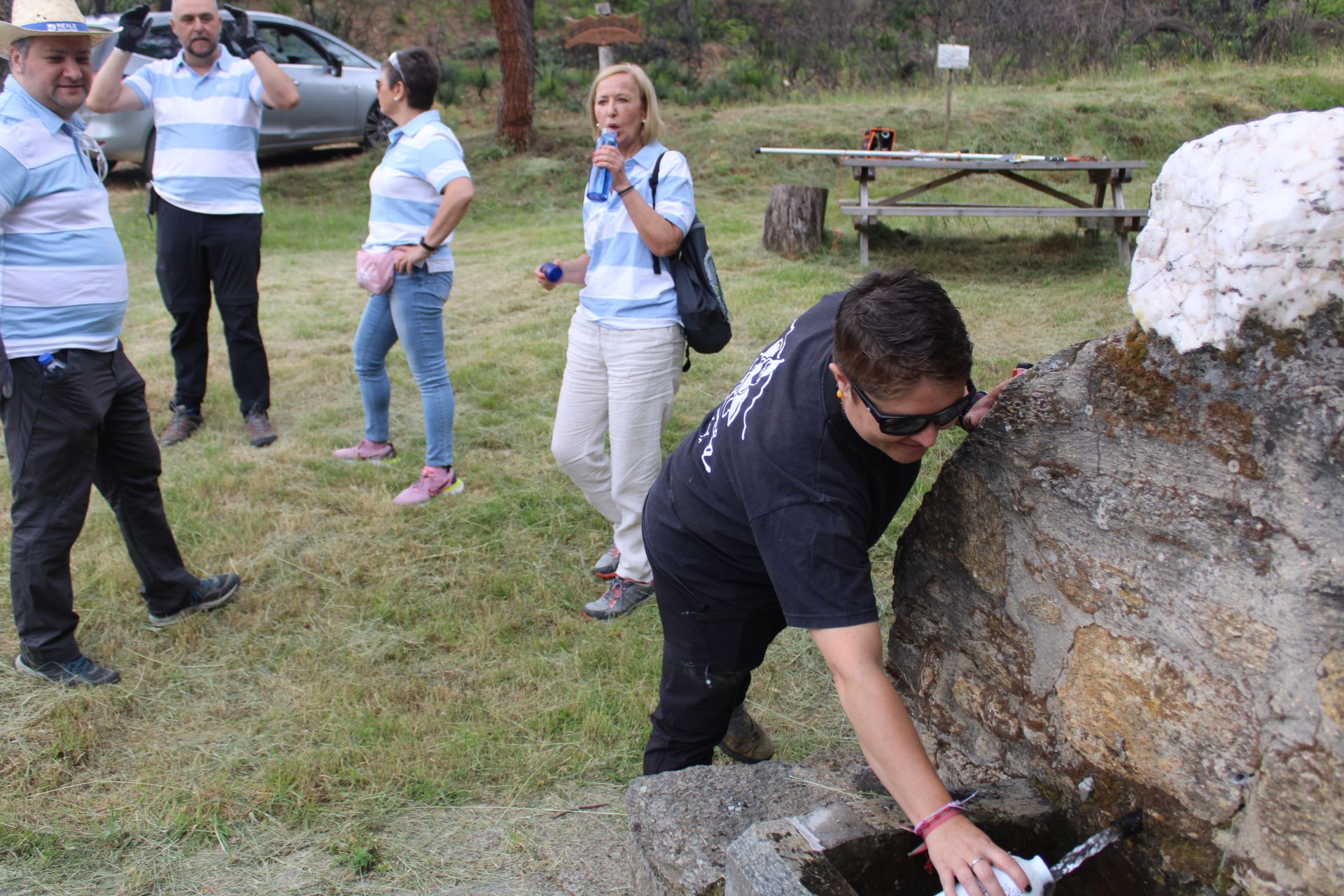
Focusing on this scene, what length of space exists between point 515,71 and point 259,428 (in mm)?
7726

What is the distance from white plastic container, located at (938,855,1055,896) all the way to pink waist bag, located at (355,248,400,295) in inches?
125

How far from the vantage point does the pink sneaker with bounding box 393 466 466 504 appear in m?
4.35

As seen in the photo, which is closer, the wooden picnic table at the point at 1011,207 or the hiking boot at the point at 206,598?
the hiking boot at the point at 206,598

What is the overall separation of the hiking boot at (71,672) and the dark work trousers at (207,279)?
1920 mm

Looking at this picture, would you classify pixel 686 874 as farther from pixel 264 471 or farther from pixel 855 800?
pixel 264 471

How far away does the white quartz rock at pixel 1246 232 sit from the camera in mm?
1542

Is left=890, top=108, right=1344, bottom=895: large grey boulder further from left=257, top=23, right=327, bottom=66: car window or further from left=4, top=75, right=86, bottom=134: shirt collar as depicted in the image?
left=257, top=23, right=327, bottom=66: car window

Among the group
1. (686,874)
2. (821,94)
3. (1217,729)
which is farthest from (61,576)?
(821,94)

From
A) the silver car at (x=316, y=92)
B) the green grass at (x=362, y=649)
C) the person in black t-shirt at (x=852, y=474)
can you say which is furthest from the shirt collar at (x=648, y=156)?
the silver car at (x=316, y=92)

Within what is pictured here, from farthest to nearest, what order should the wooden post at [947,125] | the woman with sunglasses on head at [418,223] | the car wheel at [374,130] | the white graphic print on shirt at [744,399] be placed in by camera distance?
the car wheel at [374,130] < the wooden post at [947,125] < the woman with sunglasses on head at [418,223] < the white graphic print on shirt at [744,399]

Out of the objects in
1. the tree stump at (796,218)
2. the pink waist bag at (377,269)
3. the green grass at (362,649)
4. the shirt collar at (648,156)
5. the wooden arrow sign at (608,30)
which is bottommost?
the green grass at (362,649)

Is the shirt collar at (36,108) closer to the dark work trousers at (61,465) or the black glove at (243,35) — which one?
the dark work trousers at (61,465)

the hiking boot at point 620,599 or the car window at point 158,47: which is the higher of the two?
the car window at point 158,47

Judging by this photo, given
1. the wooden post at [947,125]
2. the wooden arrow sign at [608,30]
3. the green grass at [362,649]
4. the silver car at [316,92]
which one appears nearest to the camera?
the green grass at [362,649]
